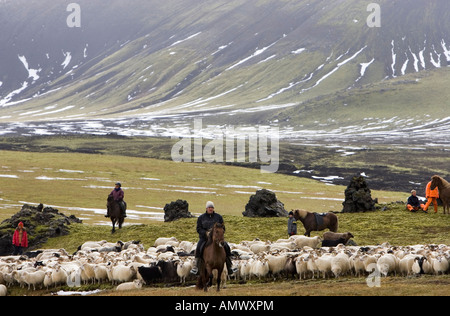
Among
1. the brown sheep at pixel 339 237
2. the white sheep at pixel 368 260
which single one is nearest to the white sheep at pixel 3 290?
the white sheep at pixel 368 260

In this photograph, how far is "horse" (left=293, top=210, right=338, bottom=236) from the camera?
114ft

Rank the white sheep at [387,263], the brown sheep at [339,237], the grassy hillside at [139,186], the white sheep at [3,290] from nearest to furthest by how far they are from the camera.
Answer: the white sheep at [387,263]
the white sheep at [3,290]
the brown sheep at [339,237]
the grassy hillside at [139,186]

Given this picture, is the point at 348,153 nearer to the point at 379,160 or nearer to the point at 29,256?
the point at 379,160

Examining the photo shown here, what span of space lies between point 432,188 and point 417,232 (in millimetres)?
6369

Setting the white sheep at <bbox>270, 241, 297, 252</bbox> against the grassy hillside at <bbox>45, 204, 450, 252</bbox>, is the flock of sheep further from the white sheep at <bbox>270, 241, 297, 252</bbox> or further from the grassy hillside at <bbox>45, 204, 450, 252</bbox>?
the grassy hillside at <bbox>45, 204, 450, 252</bbox>

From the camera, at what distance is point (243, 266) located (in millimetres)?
24500

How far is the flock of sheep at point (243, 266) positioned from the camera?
76.0 ft

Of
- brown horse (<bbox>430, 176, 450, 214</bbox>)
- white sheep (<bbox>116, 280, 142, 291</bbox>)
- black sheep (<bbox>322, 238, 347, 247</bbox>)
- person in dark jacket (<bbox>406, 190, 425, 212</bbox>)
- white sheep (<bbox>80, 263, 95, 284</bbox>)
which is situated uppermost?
brown horse (<bbox>430, 176, 450, 214</bbox>)

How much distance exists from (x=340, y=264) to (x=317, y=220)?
11.2 m

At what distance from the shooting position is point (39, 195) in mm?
79688

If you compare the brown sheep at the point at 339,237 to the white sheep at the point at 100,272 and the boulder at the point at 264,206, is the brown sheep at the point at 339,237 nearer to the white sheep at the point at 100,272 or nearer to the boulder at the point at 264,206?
the white sheep at the point at 100,272

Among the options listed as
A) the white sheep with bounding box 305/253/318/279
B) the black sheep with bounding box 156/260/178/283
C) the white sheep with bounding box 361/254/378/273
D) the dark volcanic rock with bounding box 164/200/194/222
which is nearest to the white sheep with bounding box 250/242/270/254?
the white sheep with bounding box 305/253/318/279

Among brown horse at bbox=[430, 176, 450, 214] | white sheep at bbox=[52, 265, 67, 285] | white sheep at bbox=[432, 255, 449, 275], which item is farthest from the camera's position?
brown horse at bbox=[430, 176, 450, 214]

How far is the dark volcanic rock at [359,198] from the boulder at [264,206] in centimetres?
541
